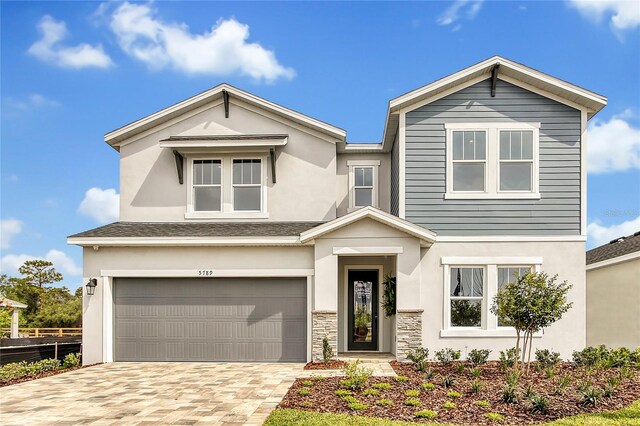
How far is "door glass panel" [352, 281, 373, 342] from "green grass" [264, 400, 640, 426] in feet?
23.3

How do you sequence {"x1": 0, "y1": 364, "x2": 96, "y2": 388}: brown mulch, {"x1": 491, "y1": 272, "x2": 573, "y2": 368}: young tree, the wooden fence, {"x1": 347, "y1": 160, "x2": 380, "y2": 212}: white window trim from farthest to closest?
the wooden fence, {"x1": 347, "y1": 160, "x2": 380, "y2": 212}: white window trim, {"x1": 0, "y1": 364, "x2": 96, "y2": 388}: brown mulch, {"x1": 491, "y1": 272, "x2": 573, "y2": 368}: young tree

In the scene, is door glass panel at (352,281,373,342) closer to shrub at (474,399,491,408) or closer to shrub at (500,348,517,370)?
shrub at (500,348,517,370)

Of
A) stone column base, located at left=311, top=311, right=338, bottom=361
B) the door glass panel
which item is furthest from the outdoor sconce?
the door glass panel

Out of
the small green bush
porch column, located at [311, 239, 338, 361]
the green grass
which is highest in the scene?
porch column, located at [311, 239, 338, 361]

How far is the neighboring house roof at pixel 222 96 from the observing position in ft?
47.8

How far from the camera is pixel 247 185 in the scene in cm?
1466

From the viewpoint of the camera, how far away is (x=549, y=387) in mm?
9414

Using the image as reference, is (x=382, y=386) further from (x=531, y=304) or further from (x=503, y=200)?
(x=503, y=200)

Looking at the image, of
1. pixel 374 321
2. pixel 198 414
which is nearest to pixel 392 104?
pixel 374 321

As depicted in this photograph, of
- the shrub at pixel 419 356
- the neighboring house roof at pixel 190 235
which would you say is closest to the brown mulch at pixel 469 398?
the shrub at pixel 419 356

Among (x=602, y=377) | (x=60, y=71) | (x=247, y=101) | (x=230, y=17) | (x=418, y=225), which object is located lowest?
(x=602, y=377)

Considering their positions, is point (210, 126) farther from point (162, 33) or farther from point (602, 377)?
point (602, 377)

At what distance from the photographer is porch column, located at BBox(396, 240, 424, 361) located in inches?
490

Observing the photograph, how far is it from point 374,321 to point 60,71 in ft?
39.6
